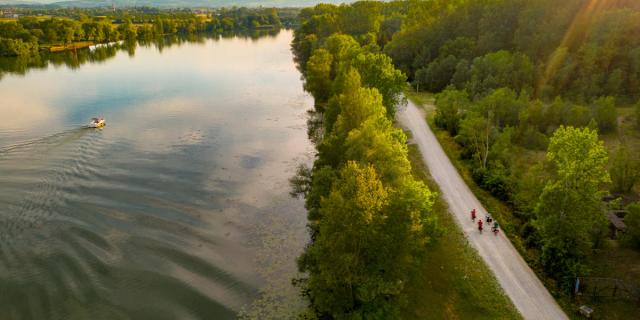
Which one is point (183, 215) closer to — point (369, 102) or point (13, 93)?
point (369, 102)

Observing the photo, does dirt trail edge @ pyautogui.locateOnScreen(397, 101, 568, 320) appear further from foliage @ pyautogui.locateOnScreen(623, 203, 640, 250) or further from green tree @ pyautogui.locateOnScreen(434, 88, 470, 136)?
green tree @ pyautogui.locateOnScreen(434, 88, 470, 136)

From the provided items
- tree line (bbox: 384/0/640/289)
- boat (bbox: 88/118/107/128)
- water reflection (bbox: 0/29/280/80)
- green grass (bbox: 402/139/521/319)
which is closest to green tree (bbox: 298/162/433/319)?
green grass (bbox: 402/139/521/319)

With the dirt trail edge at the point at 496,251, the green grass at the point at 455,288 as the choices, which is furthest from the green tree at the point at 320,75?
the green grass at the point at 455,288

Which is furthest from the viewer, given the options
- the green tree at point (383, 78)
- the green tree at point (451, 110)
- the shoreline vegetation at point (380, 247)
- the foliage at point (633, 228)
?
the green tree at point (451, 110)

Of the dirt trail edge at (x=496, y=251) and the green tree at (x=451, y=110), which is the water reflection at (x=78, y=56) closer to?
the green tree at (x=451, y=110)

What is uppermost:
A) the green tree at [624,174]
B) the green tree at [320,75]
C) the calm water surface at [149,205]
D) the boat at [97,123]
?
the green tree at [320,75]

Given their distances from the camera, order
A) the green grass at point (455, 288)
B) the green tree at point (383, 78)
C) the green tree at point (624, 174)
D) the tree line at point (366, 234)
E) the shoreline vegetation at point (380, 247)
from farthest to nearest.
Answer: the green tree at point (383, 78) < the green tree at point (624, 174) < the green grass at point (455, 288) < the shoreline vegetation at point (380, 247) < the tree line at point (366, 234)

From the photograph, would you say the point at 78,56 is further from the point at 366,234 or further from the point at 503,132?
the point at 366,234

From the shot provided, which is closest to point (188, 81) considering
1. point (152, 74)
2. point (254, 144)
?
point (152, 74)
